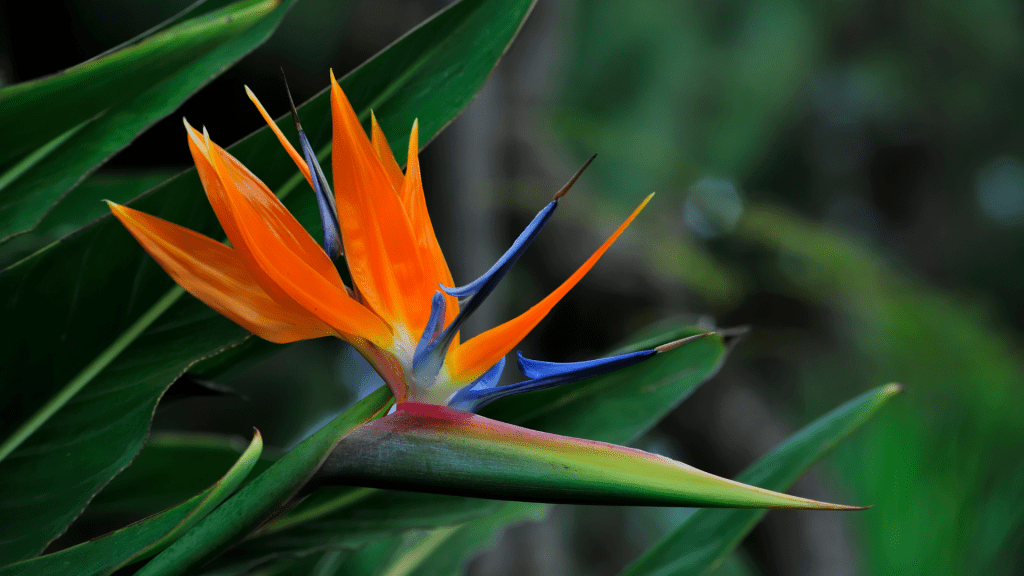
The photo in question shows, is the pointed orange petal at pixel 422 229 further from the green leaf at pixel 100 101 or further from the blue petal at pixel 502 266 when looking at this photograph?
the green leaf at pixel 100 101

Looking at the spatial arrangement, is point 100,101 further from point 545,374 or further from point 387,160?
point 545,374

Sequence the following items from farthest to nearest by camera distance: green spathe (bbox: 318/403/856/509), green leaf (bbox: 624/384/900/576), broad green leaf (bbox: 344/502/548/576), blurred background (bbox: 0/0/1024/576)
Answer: blurred background (bbox: 0/0/1024/576)
broad green leaf (bbox: 344/502/548/576)
green leaf (bbox: 624/384/900/576)
green spathe (bbox: 318/403/856/509)

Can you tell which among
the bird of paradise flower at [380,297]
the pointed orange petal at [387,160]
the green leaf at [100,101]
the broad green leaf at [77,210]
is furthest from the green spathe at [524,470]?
the broad green leaf at [77,210]

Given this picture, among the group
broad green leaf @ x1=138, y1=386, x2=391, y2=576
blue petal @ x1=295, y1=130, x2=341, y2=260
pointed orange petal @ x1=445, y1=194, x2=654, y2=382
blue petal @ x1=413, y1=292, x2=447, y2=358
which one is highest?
blue petal @ x1=295, y1=130, x2=341, y2=260

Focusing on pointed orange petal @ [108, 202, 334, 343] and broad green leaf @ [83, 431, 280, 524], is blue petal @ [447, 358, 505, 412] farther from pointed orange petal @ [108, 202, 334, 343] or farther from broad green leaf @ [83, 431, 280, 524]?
broad green leaf @ [83, 431, 280, 524]

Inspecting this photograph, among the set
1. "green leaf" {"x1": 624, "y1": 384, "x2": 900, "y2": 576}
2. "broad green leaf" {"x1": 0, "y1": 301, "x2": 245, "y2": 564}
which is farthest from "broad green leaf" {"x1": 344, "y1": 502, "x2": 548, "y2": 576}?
"broad green leaf" {"x1": 0, "y1": 301, "x2": 245, "y2": 564}

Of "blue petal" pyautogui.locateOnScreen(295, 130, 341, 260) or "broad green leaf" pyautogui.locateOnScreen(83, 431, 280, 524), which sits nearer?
"blue petal" pyautogui.locateOnScreen(295, 130, 341, 260)
